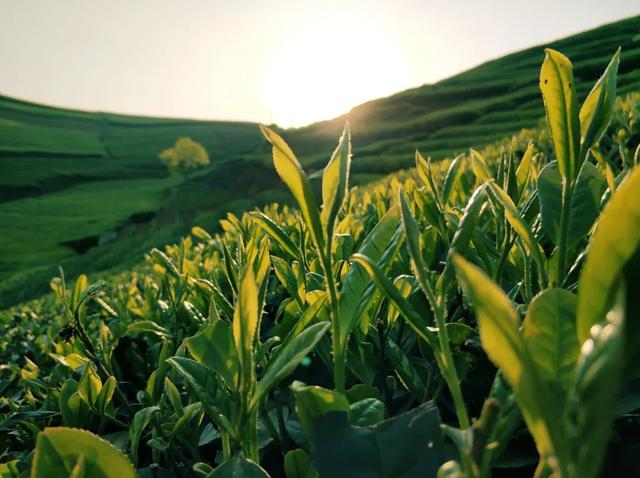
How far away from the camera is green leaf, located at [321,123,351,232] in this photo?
1.81 ft

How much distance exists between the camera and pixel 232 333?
1.93 ft

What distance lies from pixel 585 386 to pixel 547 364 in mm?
118

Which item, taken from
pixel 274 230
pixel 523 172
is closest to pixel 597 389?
pixel 274 230

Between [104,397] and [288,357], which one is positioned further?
[104,397]

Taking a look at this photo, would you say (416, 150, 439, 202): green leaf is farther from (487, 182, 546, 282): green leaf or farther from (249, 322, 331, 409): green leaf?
(249, 322, 331, 409): green leaf

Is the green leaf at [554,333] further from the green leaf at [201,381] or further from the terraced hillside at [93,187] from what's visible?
the terraced hillside at [93,187]

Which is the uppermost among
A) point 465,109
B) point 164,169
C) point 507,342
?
point 164,169

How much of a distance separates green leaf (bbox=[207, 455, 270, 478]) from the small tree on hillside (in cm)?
5300

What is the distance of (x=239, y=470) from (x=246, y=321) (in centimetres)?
15

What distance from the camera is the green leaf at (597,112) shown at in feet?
1.91

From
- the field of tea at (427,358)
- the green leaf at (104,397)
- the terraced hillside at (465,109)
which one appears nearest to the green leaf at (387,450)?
the field of tea at (427,358)

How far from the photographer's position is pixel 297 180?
1.71 ft

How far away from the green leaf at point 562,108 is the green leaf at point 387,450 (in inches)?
11.8

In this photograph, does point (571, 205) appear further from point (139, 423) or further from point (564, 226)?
point (139, 423)
